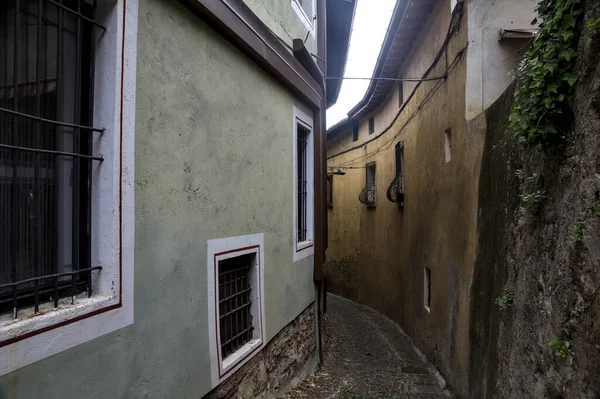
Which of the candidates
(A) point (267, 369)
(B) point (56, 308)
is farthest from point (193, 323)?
(A) point (267, 369)

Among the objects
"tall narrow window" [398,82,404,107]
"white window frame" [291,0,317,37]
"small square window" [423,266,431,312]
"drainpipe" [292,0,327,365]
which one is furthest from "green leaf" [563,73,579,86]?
"tall narrow window" [398,82,404,107]

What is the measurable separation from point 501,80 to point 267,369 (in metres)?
4.85

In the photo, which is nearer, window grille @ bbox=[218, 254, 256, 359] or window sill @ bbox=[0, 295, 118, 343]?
window sill @ bbox=[0, 295, 118, 343]

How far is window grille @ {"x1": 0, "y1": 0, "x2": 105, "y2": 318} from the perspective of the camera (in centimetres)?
228

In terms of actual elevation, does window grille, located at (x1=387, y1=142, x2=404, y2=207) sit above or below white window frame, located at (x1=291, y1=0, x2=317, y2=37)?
below

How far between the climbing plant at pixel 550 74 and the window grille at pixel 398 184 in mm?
7627

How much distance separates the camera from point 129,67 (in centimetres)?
289

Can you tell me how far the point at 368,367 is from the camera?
309 inches

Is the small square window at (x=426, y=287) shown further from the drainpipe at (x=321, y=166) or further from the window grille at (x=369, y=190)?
the window grille at (x=369, y=190)

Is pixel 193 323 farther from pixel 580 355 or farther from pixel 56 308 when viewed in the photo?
pixel 580 355

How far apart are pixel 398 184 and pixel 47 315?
32.4 feet

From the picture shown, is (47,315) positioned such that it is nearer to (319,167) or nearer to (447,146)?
(319,167)

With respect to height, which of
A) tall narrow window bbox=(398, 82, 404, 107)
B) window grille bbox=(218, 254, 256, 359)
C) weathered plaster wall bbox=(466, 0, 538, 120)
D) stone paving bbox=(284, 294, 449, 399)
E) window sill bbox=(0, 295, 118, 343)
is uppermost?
tall narrow window bbox=(398, 82, 404, 107)

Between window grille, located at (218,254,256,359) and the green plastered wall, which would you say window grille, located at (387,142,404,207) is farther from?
window grille, located at (218,254,256,359)
